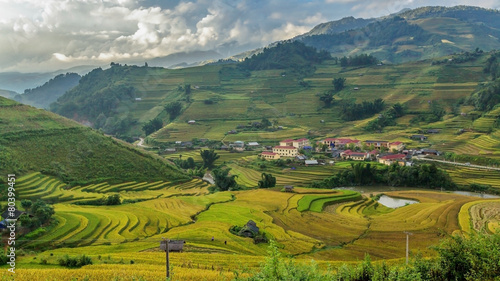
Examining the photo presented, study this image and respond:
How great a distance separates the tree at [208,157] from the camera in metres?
65.1

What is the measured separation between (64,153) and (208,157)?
26.2 meters

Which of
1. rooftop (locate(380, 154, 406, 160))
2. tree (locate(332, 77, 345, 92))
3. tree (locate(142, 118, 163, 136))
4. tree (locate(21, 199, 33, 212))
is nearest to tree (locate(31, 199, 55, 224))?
tree (locate(21, 199, 33, 212))

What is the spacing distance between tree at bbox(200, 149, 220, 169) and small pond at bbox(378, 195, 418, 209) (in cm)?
3197

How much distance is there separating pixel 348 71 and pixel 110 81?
97129 millimetres

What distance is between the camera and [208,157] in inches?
2576

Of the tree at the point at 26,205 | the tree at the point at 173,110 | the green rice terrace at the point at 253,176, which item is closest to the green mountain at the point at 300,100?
the green rice terrace at the point at 253,176

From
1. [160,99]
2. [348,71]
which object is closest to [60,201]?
[160,99]

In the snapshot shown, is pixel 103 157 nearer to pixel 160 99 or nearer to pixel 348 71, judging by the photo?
pixel 160 99

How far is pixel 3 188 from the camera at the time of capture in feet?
108

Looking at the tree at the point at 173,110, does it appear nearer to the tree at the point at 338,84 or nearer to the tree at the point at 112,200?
the tree at the point at 338,84

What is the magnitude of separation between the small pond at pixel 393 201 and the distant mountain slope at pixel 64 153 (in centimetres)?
2876

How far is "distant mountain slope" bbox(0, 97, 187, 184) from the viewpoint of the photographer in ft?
134

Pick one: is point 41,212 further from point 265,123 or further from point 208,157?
point 265,123

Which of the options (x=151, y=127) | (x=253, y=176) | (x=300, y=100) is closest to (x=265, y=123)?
(x=300, y=100)
